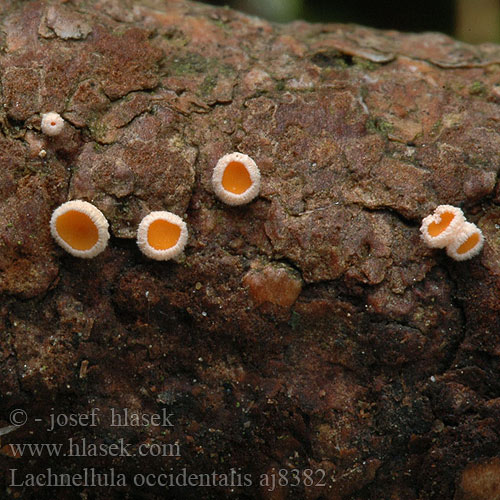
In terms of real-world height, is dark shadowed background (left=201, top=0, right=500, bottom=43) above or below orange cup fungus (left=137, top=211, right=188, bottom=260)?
above

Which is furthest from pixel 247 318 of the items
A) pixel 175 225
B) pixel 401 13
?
pixel 401 13

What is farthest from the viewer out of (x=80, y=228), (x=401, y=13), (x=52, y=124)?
(x=401, y=13)

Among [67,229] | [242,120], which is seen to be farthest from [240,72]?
[67,229]

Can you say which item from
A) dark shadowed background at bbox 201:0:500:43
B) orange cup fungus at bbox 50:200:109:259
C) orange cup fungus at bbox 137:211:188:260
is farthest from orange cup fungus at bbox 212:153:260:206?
dark shadowed background at bbox 201:0:500:43

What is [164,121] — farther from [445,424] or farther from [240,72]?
[445,424]

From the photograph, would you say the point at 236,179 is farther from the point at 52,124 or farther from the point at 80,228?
the point at 52,124

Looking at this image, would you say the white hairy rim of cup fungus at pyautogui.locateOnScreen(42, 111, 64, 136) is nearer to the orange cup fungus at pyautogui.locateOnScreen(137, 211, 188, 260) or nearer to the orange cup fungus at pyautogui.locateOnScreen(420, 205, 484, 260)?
the orange cup fungus at pyautogui.locateOnScreen(137, 211, 188, 260)
